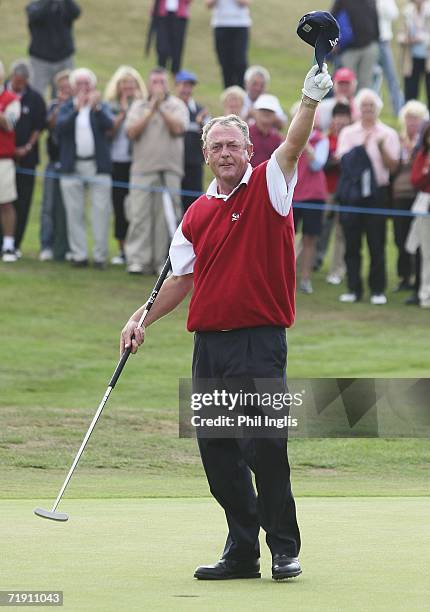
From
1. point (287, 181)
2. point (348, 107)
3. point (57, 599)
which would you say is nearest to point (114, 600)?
point (57, 599)

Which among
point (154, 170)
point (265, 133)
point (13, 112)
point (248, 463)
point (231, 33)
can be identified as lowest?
point (248, 463)

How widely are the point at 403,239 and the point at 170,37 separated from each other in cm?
768

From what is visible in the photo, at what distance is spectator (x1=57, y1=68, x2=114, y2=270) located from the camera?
17.6m

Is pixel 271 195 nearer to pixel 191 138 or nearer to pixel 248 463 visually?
pixel 248 463

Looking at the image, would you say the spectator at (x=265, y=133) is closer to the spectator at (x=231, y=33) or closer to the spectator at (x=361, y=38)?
the spectator at (x=361, y=38)

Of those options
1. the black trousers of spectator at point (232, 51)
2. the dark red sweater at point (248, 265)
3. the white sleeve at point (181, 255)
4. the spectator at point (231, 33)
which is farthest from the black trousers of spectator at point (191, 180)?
the dark red sweater at point (248, 265)

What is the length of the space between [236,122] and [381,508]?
115 inches

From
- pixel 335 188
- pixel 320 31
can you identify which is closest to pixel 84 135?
pixel 335 188

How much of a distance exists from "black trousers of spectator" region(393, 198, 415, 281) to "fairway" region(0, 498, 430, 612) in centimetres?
879

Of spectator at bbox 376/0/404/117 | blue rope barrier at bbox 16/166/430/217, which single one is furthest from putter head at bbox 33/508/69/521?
spectator at bbox 376/0/404/117

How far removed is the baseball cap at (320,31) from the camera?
259 inches

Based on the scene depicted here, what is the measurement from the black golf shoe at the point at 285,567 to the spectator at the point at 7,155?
11.5 meters

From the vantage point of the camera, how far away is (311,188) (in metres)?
17.5

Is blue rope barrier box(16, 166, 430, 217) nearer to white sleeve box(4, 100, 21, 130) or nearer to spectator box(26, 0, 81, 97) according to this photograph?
white sleeve box(4, 100, 21, 130)
